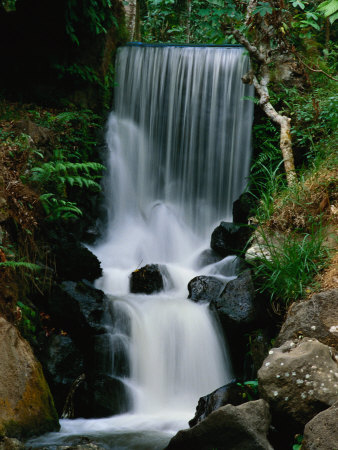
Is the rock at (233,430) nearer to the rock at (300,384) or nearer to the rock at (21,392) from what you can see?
the rock at (300,384)

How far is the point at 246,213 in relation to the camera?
6777mm

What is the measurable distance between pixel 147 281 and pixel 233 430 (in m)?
3.13

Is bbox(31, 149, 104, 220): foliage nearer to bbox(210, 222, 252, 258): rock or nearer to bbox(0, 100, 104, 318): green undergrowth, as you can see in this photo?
bbox(0, 100, 104, 318): green undergrowth

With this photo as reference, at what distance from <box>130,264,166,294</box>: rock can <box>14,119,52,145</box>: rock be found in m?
2.32

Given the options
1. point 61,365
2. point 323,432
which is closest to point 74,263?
point 61,365

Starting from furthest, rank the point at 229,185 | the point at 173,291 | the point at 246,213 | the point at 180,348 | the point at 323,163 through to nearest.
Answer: the point at 229,185, the point at 246,213, the point at 173,291, the point at 323,163, the point at 180,348

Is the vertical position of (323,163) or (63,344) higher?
(323,163)

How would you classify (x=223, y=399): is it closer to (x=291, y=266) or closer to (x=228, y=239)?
(x=291, y=266)

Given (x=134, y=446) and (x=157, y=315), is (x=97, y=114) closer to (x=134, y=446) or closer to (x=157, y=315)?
(x=157, y=315)

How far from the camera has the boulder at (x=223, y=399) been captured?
3.91 metres

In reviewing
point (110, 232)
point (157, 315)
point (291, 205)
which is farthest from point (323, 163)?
point (110, 232)

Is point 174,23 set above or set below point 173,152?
above

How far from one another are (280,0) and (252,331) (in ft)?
19.5

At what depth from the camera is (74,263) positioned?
5.64 metres
